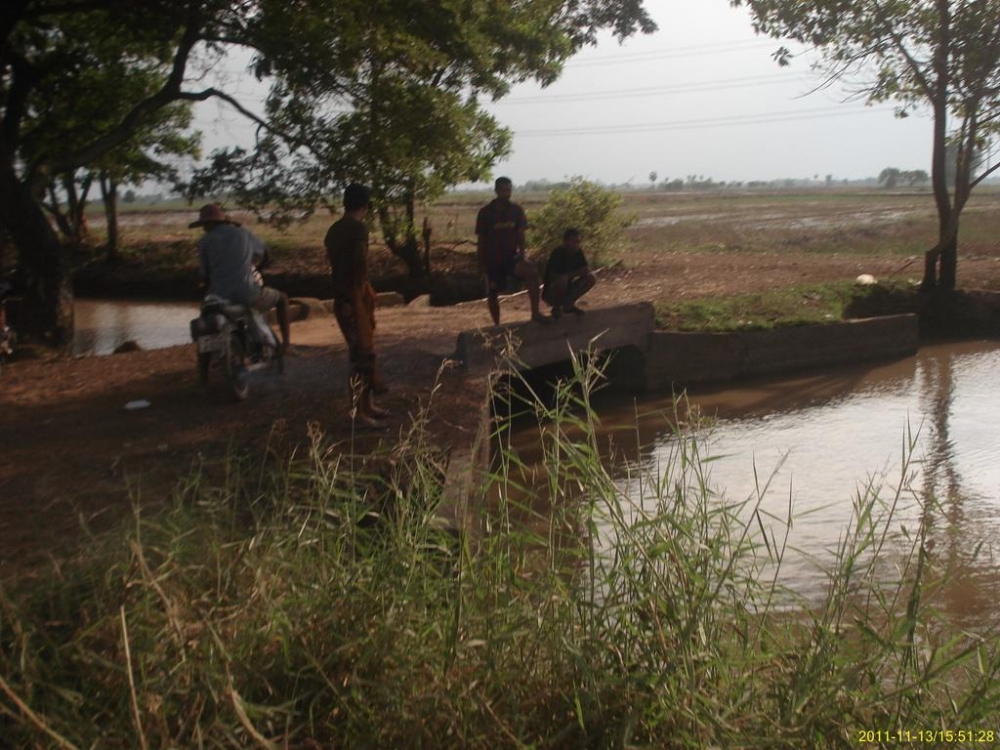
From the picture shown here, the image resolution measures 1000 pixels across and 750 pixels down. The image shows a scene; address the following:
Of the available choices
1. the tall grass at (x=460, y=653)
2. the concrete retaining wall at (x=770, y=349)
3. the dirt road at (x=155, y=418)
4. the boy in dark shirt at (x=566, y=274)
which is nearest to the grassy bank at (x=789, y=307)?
the concrete retaining wall at (x=770, y=349)

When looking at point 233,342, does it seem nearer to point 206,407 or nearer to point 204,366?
point 204,366

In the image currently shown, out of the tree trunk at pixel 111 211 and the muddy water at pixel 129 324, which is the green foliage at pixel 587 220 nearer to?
the muddy water at pixel 129 324

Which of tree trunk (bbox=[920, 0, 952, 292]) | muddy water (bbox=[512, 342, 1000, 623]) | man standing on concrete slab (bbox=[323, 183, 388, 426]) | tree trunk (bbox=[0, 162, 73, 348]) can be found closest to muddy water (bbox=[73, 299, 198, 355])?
tree trunk (bbox=[0, 162, 73, 348])

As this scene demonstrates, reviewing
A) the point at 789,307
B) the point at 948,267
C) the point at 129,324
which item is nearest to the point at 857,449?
the point at 789,307

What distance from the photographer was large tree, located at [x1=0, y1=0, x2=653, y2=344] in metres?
12.3

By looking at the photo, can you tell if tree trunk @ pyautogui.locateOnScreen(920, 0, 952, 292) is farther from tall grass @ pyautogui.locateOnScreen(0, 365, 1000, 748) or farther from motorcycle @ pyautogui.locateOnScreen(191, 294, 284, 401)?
tall grass @ pyautogui.locateOnScreen(0, 365, 1000, 748)

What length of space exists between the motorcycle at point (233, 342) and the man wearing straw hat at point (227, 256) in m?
0.10

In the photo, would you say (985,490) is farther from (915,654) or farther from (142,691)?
(142,691)

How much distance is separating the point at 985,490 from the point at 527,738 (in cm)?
670

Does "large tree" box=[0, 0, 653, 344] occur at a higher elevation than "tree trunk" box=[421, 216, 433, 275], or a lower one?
higher

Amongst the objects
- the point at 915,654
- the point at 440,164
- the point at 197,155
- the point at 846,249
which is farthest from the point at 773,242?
the point at 915,654

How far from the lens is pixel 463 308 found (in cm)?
1595

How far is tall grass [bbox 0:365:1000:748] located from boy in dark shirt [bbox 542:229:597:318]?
7.11 meters
